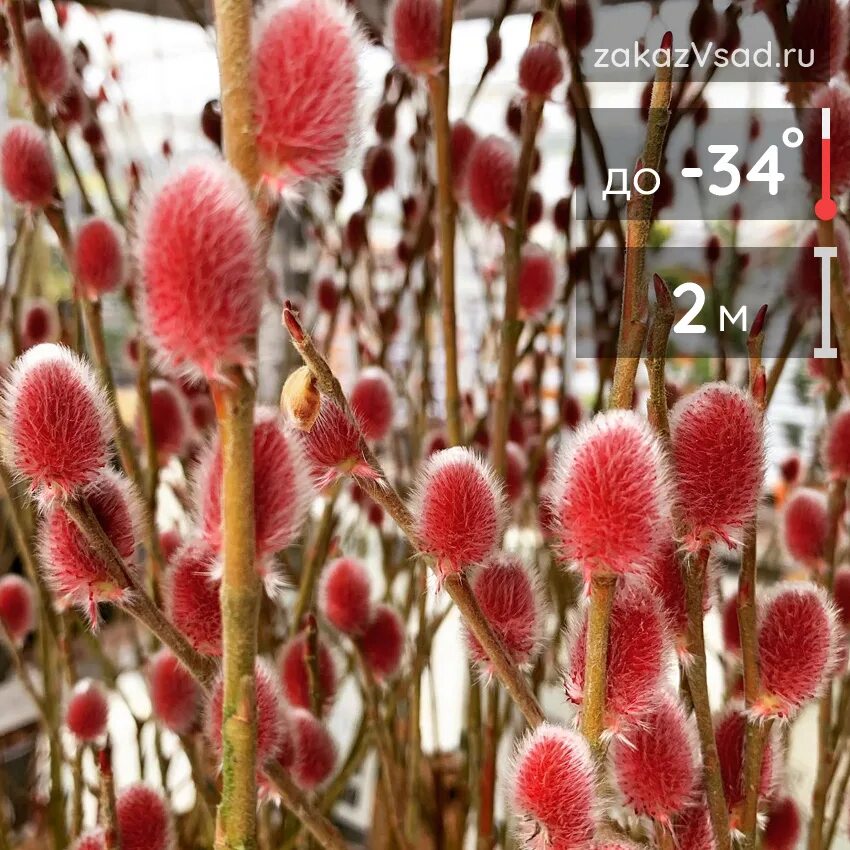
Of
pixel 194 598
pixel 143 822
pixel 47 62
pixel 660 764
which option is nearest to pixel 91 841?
pixel 143 822

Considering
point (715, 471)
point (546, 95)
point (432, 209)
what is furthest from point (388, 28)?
point (715, 471)

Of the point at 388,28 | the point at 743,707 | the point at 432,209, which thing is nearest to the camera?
the point at 743,707

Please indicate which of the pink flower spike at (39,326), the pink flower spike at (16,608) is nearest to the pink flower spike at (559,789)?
the pink flower spike at (16,608)

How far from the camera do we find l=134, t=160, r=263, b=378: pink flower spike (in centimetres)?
20

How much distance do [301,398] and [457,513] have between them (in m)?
0.08

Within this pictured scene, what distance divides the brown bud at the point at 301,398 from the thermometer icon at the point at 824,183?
32 cm

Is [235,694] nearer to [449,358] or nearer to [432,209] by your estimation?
[449,358]

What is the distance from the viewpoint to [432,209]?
0.68 meters

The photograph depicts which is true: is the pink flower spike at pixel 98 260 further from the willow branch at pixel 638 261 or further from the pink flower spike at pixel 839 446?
the pink flower spike at pixel 839 446

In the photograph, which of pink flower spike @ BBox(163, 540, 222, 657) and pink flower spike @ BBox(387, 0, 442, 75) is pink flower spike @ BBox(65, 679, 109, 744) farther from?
pink flower spike @ BBox(387, 0, 442, 75)

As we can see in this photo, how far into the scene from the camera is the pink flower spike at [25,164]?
1.54 feet

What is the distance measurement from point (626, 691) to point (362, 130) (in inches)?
7.7

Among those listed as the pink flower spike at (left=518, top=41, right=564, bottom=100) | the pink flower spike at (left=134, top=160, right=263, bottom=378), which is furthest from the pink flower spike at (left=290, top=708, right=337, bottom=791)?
the pink flower spike at (left=518, top=41, right=564, bottom=100)

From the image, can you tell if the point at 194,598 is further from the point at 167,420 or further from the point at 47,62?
the point at 47,62
